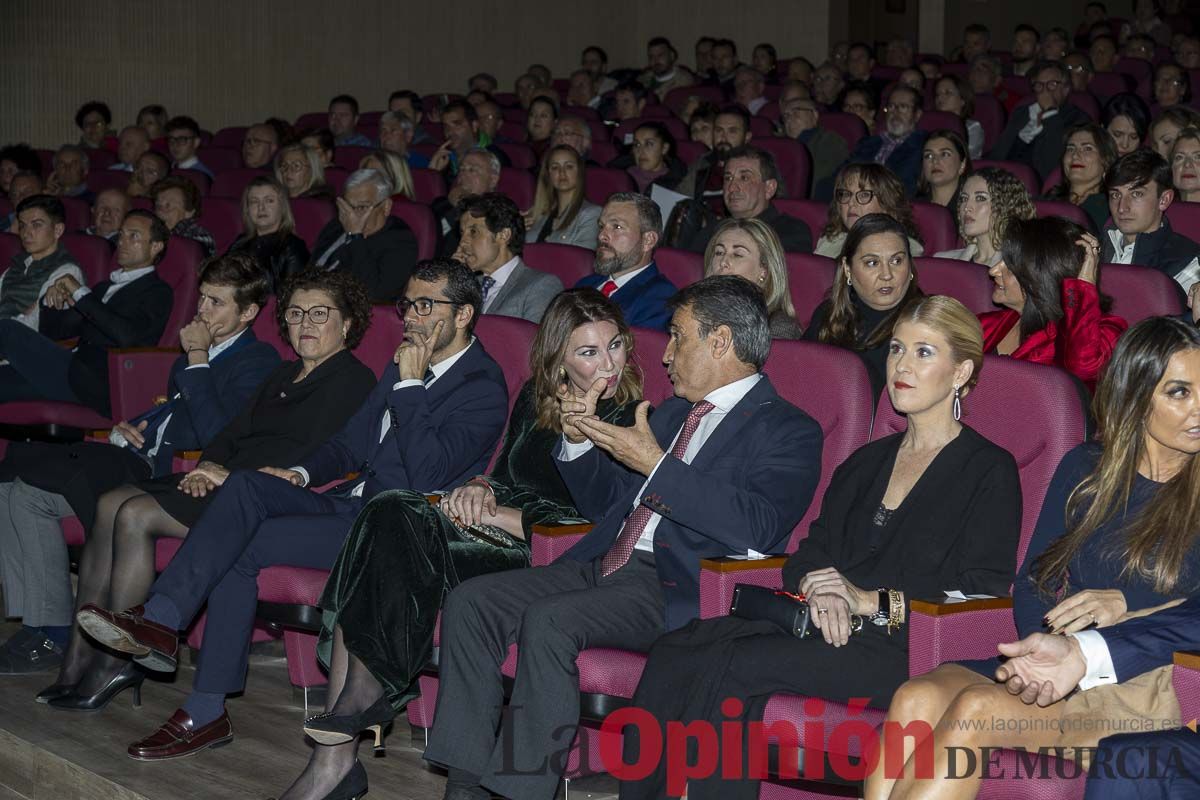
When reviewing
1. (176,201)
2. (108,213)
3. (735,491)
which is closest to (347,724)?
(735,491)

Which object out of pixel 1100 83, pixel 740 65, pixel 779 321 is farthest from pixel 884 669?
pixel 740 65

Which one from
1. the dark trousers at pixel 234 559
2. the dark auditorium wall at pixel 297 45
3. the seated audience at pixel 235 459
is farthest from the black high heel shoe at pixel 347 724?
the dark auditorium wall at pixel 297 45

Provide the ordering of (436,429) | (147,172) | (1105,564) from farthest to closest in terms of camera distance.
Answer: (147,172)
(436,429)
(1105,564)

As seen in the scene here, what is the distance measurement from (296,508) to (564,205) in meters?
1.97

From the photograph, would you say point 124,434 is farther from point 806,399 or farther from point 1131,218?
point 1131,218

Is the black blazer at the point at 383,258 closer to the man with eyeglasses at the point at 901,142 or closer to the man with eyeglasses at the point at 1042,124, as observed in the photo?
the man with eyeglasses at the point at 901,142

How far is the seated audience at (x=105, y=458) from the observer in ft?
10.7

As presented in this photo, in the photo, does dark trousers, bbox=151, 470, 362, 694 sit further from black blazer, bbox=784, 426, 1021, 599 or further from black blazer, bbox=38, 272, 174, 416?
black blazer, bbox=38, 272, 174, 416

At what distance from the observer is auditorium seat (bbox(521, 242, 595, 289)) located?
399cm

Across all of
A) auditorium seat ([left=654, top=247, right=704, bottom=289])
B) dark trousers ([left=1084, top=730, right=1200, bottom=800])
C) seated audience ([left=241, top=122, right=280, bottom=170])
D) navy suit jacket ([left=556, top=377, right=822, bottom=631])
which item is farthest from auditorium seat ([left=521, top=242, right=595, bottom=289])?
seated audience ([left=241, top=122, right=280, bottom=170])

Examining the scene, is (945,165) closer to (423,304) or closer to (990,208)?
(990,208)

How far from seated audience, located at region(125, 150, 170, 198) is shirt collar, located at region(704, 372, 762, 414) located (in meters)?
4.14

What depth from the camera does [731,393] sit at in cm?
242

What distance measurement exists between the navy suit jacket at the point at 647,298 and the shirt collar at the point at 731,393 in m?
0.97
